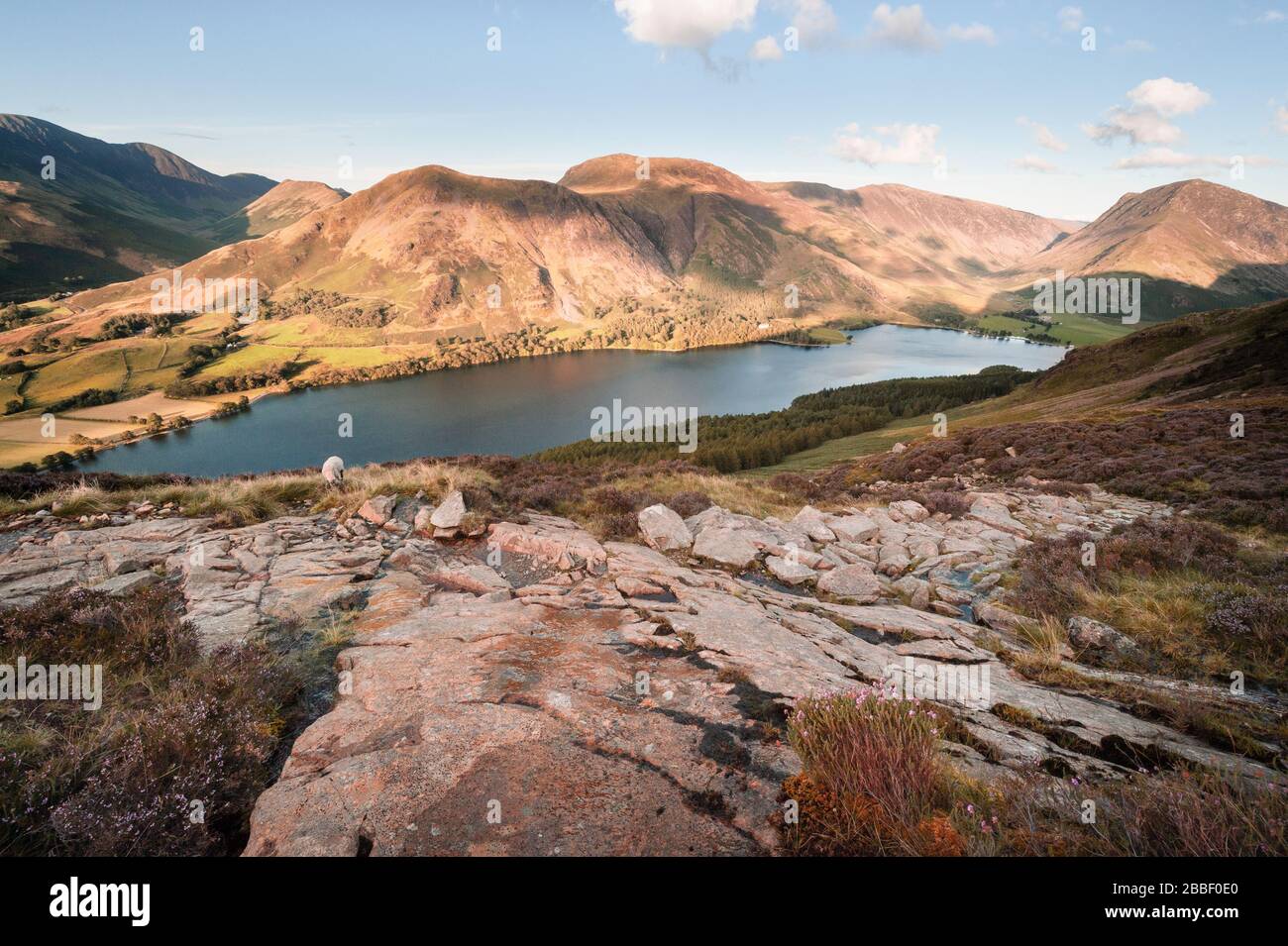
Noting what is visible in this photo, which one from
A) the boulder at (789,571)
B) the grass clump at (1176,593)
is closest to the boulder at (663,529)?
the boulder at (789,571)

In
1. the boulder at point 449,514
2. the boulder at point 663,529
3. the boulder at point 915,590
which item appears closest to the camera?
the boulder at point 915,590

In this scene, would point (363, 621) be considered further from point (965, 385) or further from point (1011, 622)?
point (965, 385)

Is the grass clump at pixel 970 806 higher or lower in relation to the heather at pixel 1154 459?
lower

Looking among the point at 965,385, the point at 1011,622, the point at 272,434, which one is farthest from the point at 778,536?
the point at 272,434

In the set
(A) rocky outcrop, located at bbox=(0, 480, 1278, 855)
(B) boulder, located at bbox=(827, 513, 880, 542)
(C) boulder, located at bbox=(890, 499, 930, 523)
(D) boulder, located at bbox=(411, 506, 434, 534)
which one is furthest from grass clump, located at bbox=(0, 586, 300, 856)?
(C) boulder, located at bbox=(890, 499, 930, 523)

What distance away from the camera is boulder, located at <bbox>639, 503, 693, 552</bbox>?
1187cm

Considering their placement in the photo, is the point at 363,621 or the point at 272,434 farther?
the point at 272,434

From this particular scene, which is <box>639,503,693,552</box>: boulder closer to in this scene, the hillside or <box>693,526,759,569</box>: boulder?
<box>693,526,759,569</box>: boulder

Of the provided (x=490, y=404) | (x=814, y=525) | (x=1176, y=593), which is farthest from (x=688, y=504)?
(x=490, y=404)

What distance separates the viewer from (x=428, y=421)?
115875 mm

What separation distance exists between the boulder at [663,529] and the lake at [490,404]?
54366mm

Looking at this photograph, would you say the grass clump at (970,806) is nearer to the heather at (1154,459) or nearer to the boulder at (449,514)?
the boulder at (449,514)

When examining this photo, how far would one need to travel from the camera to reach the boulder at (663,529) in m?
11.9
